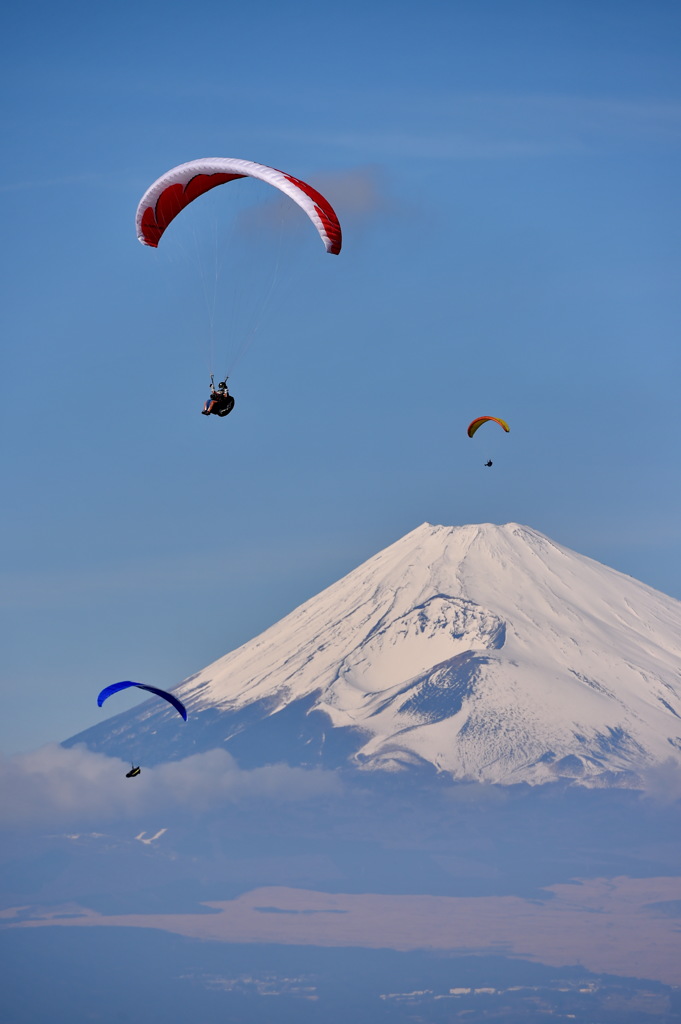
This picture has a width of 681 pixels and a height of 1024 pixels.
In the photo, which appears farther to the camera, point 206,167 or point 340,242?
point 206,167

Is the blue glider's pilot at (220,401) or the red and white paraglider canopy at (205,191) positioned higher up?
the red and white paraglider canopy at (205,191)

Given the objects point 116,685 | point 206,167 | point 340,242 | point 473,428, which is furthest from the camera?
point 473,428

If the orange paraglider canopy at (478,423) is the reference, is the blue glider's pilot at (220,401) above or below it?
below

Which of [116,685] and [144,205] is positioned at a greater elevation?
[144,205]

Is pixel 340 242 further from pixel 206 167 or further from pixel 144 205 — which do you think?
pixel 144 205

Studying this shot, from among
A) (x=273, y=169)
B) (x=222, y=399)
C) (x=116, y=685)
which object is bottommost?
(x=116, y=685)

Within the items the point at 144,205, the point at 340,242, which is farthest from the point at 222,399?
the point at 144,205

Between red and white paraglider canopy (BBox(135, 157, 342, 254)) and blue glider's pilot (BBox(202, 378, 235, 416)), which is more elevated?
red and white paraglider canopy (BBox(135, 157, 342, 254))

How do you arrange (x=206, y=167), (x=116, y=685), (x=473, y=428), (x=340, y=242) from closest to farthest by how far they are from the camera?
(x=340, y=242) < (x=206, y=167) < (x=116, y=685) < (x=473, y=428)
